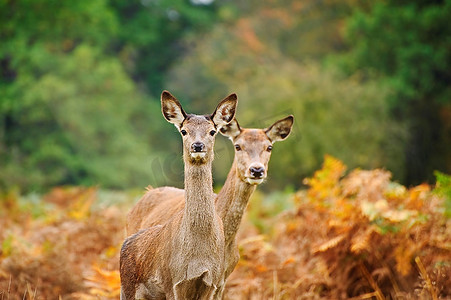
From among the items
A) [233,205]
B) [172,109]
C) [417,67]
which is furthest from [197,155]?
[417,67]

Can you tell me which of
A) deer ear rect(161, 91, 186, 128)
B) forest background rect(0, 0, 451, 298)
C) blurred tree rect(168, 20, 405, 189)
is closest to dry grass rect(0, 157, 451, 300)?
deer ear rect(161, 91, 186, 128)

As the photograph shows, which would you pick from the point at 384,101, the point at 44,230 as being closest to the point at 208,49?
the point at 384,101

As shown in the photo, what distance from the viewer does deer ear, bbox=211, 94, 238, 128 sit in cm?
561

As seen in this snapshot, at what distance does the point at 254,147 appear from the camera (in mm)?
6910

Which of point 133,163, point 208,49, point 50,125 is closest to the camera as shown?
point 50,125

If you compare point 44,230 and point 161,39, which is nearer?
point 44,230

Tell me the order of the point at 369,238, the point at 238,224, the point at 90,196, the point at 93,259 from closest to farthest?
1. the point at 238,224
2. the point at 369,238
3. the point at 93,259
4. the point at 90,196

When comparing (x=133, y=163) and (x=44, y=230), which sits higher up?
(x=133, y=163)

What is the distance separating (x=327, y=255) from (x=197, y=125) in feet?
12.3

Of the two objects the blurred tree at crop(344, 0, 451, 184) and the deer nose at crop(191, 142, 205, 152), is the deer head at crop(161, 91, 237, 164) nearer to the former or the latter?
the deer nose at crop(191, 142, 205, 152)

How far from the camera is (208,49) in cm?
3231

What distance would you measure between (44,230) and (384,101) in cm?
1529

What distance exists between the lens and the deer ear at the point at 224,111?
18.4ft

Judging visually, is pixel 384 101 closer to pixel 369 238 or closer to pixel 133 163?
pixel 133 163
